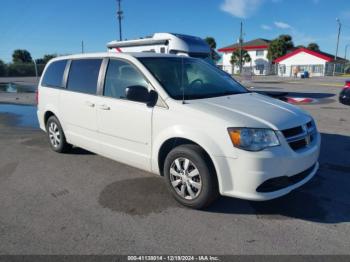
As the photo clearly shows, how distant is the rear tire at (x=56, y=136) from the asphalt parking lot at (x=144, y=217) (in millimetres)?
570

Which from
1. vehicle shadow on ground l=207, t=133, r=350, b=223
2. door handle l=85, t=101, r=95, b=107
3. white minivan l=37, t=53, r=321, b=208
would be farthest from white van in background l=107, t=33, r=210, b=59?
vehicle shadow on ground l=207, t=133, r=350, b=223

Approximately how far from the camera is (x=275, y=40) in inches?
2469

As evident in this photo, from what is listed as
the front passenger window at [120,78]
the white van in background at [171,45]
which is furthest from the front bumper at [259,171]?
the white van in background at [171,45]

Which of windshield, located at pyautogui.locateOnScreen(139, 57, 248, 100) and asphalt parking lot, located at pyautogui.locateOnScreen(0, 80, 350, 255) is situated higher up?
windshield, located at pyautogui.locateOnScreen(139, 57, 248, 100)

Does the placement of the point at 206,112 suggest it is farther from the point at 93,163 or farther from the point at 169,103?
the point at 93,163

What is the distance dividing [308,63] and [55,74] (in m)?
58.5

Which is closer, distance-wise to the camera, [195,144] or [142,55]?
[195,144]

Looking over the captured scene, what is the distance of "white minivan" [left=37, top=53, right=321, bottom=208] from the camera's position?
3.08 meters

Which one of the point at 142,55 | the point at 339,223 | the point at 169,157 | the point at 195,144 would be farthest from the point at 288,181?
the point at 142,55

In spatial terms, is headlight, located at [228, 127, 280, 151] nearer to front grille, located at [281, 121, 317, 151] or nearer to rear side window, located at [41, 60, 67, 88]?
front grille, located at [281, 121, 317, 151]

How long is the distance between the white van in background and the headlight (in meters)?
8.53

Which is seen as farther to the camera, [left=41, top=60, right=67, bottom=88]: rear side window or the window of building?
the window of building

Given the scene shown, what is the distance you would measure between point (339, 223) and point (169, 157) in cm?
195

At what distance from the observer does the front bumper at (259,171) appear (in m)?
3.01
